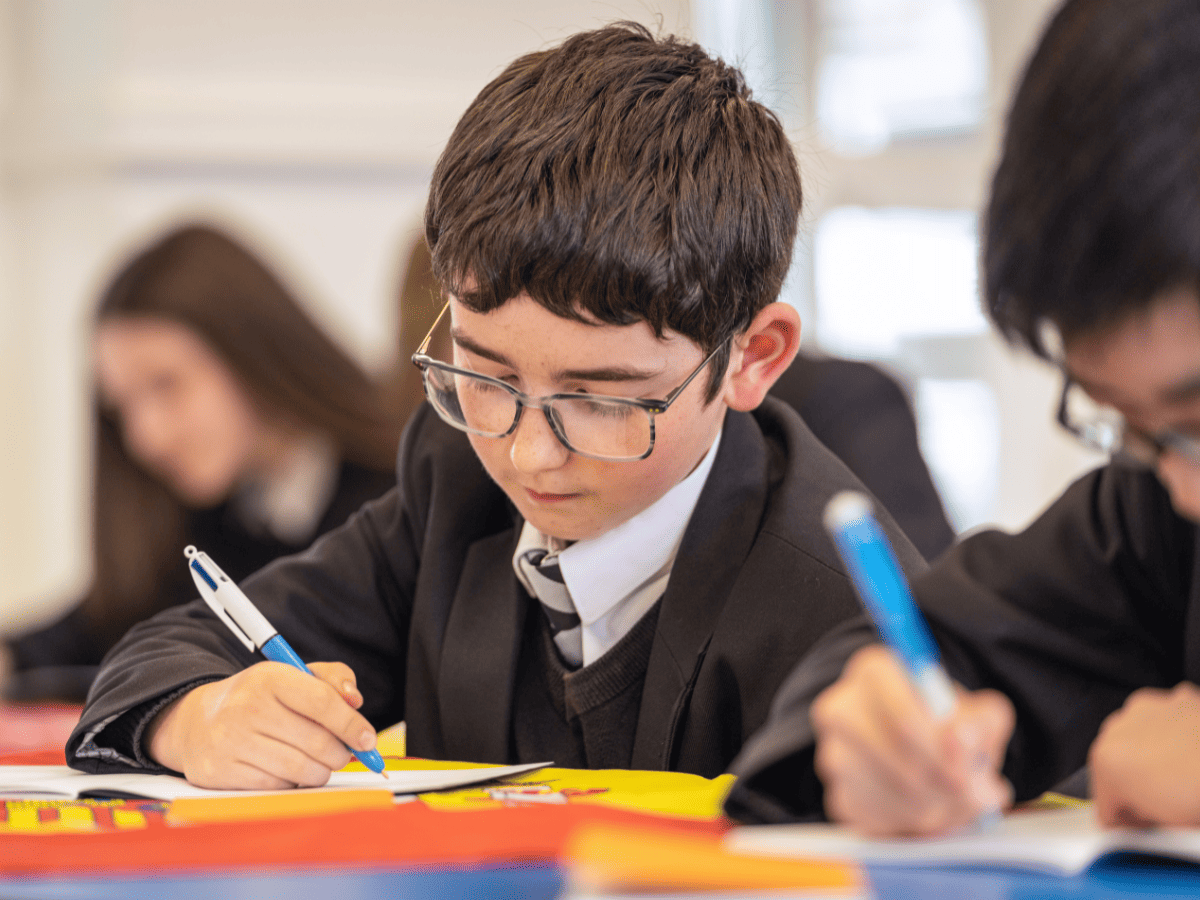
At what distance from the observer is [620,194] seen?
0.87 metres

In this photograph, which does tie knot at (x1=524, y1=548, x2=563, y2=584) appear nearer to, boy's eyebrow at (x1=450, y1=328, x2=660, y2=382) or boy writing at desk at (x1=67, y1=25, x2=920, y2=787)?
boy writing at desk at (x1=67, y1=25, x2=920, y2=787)

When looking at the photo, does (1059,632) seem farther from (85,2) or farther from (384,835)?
(85,2)

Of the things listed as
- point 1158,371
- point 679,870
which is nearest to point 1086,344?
point 1158,371

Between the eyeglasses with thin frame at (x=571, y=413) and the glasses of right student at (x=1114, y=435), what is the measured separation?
11.5 inches

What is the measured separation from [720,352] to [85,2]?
2577mm

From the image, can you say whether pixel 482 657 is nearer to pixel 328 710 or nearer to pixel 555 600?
pixel 555 600

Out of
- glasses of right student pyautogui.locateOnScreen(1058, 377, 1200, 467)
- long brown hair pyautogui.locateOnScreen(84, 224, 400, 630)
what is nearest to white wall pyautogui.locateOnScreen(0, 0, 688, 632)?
long brown hair pyautogui.locateOnScreen(84, 224, 400, 630)

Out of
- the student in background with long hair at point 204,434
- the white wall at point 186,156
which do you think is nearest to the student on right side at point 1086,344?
the student in background with long hair at point 204,434

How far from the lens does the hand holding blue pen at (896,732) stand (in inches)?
20.6

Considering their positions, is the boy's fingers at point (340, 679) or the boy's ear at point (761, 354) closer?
the boy's fingers at point (340, 679)

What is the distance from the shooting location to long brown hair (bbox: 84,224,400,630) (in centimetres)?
228

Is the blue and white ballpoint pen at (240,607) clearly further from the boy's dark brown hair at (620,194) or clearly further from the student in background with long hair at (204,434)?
the student in background with long hair at (204,434)

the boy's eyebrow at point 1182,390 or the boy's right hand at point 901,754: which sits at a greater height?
the boy's eyebrow at point 1182,390

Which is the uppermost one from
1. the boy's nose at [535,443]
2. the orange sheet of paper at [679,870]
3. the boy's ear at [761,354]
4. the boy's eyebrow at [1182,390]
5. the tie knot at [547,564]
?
the boy's eyebrow at [1182,390]
